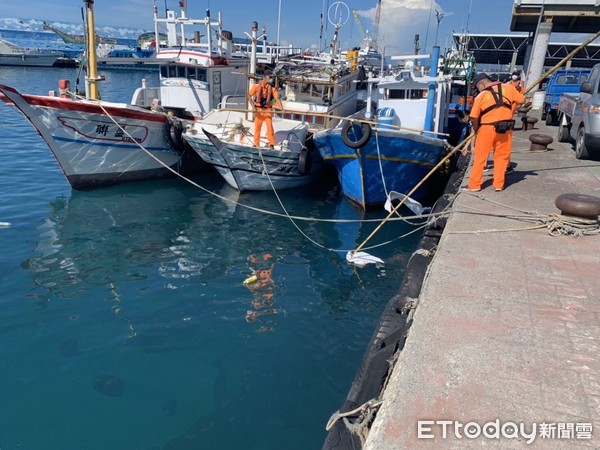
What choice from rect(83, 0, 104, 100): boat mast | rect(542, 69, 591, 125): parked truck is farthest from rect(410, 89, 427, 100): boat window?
rect(83, 0, 104, 100): boat mast

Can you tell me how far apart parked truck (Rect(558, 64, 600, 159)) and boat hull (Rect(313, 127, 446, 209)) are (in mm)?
2835

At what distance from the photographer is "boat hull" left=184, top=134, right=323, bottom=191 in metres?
11.8

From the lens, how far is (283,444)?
4621mm

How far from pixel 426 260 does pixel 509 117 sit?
272 centimetres

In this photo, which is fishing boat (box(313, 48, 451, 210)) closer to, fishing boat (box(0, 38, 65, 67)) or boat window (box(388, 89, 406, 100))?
boat window (box(388, 89, 406, 100))

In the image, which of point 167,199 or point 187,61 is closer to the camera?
point 167,199

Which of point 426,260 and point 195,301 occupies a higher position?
point 426,260

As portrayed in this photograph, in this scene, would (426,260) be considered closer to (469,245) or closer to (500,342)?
(469,245)

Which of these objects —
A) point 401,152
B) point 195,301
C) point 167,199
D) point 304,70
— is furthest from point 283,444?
point 304,70

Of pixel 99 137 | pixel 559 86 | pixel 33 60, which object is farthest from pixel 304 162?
pixel 33 60

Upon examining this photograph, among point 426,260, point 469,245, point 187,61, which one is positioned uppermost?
point 187,61

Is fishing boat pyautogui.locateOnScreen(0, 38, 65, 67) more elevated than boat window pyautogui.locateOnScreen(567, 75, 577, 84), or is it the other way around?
fishing boat pyautogui.locateOnScreen(0, 38, 65, 67)
